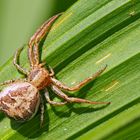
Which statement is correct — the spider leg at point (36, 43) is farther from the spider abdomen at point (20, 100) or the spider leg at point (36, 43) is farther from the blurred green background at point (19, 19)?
the blurred green background at point (19, 19)

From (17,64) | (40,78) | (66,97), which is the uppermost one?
(17,64)

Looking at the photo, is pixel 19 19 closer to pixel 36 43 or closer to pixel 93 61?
pixel 36 43

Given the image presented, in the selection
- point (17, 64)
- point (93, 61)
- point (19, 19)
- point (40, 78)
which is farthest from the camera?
point (19, 19)

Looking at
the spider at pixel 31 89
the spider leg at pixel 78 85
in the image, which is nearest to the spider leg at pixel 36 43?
the spider at pixel 31 89

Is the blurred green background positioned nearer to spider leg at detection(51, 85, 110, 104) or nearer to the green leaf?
the green leaf

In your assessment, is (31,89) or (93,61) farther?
(31,89)

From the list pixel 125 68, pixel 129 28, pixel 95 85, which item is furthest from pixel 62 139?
pixel 129 28

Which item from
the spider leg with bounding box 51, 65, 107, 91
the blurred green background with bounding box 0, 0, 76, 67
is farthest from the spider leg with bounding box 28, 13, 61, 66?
the blurred green background with bounding box 0, 0, 76, 67

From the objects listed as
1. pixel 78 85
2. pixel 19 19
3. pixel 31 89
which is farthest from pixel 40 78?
pixel 19 19
